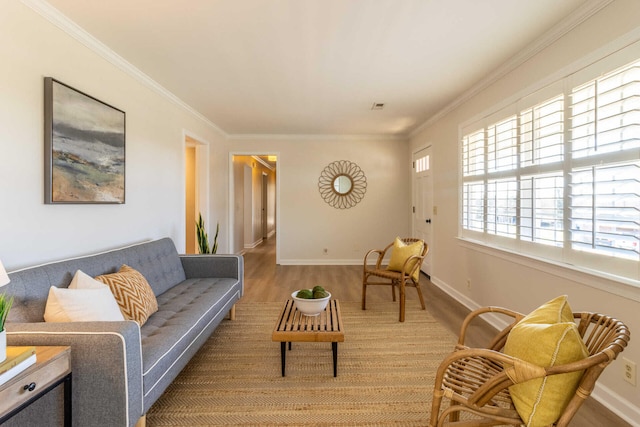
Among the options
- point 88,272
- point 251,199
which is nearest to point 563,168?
point 88,272

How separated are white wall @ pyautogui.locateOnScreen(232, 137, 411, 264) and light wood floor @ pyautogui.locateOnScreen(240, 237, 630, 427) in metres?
0.40

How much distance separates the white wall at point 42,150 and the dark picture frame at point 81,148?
52mm

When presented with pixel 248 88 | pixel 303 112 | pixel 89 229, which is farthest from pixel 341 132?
pixel 89 229

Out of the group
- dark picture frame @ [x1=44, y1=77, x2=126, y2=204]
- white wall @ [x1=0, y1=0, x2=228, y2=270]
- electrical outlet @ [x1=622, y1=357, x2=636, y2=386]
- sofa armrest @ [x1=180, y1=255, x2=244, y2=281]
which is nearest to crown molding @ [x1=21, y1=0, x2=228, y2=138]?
white wall @ [x1=0, y1=0, x2=228, y2=270]

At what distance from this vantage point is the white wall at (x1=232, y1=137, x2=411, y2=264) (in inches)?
217

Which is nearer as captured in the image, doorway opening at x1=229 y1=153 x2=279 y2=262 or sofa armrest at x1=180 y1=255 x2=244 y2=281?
sofa armrest at x1=180 y1=255 x2=244 y2=281

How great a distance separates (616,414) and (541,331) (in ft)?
4.08

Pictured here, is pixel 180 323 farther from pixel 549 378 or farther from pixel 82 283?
pixel 549 378

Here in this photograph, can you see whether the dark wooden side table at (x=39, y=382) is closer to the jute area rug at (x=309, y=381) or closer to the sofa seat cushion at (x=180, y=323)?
the sofa seat cushion at (x=180, y=323)

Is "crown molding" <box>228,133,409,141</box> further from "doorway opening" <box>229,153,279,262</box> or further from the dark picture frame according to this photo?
the dark picture frame

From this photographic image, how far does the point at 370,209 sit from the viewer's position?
5582 millimetres

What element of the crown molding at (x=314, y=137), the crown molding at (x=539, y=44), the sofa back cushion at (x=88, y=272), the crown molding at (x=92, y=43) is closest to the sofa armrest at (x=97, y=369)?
the sofa back cushion at (x=88, y=272)

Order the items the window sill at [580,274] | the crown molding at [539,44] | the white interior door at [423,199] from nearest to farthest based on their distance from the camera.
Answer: the window sill at [580,274], the crown molding at [539,44], the white interior door at [423,199]

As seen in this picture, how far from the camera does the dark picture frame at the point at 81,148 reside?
191 cm
